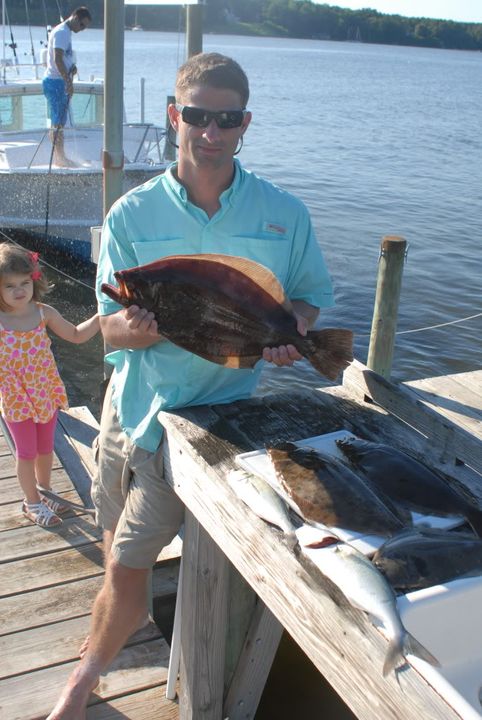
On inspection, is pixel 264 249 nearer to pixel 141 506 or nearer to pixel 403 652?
pixel 141 506

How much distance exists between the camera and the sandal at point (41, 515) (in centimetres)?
427

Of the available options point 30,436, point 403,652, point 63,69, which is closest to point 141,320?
point 403,652

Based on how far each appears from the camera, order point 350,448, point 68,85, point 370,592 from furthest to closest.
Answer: point 68,85, point 350,448, point 370,592

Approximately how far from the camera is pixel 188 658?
281 cm

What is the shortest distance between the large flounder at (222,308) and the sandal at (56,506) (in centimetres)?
223

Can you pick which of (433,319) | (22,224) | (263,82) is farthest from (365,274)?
(263,82)

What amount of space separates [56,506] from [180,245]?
2.30 metres

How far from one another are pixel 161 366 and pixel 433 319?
33.8 feet

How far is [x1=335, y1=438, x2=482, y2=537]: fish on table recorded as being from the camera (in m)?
2.05

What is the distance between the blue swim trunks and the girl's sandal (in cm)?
933

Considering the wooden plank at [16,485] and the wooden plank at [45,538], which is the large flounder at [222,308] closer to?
the wooden plank at [45,538]

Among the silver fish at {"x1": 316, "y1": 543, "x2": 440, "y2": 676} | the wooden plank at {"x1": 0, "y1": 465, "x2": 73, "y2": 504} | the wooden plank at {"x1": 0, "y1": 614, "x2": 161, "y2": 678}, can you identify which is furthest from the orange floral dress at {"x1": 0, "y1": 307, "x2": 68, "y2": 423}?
the silver fish at {"x1": 316, "y1": 543, "x2": 440, "y2": 676}

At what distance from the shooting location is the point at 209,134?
8.79 ft

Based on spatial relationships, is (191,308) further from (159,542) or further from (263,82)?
(263,82)
